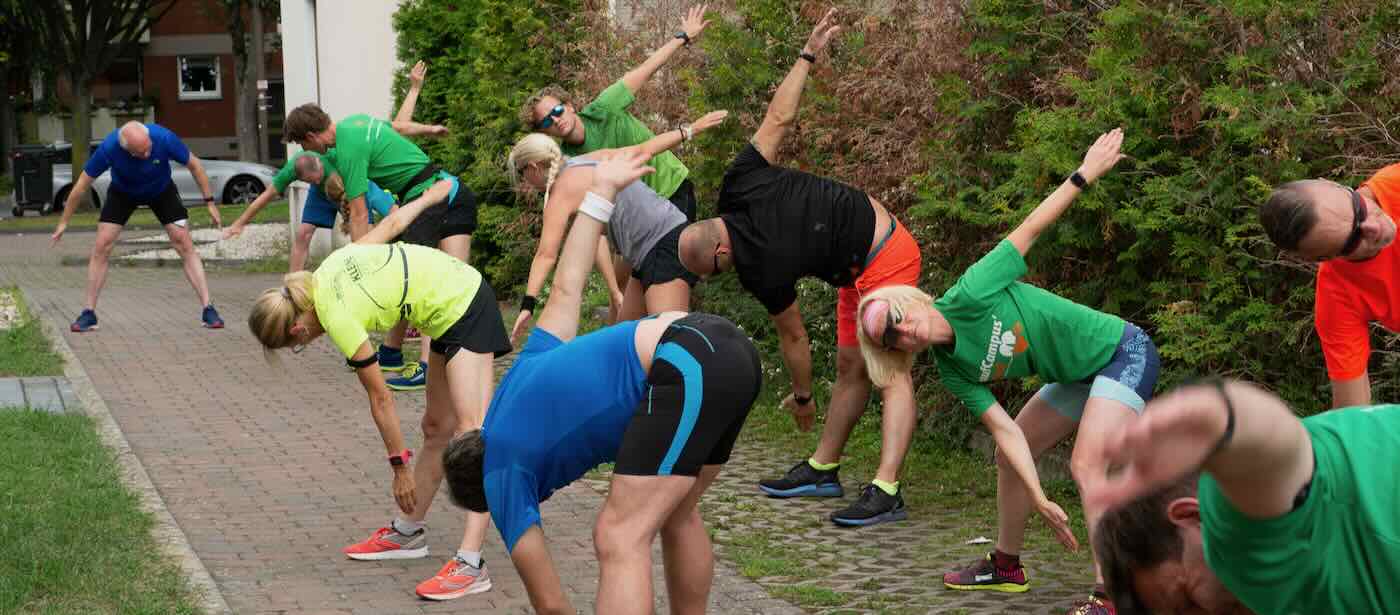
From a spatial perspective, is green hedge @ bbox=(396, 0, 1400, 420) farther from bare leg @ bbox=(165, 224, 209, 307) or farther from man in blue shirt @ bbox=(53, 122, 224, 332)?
bare leg @ bbox=(165, 224, 209, 307)

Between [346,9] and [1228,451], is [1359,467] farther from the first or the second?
[346,9]

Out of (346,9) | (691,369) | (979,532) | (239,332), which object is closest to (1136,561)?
(691,369)

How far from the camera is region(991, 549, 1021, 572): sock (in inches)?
236

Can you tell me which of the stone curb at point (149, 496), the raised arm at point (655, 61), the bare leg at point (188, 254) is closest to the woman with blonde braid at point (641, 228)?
the raised arm at point (655, 61)

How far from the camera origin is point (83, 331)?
561 inches

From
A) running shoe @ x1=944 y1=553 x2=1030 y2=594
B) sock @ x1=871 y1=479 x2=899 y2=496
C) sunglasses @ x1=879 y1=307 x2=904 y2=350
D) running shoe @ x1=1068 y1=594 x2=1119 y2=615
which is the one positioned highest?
sunglasses @ x1=879 y1=307 x2=904 y2=350

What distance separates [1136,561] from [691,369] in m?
2.11

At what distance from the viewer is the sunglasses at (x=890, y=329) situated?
538cm

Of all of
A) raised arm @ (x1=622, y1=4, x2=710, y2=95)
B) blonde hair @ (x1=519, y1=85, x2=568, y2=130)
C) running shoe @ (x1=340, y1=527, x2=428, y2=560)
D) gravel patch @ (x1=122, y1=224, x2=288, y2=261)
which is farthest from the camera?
gravel patch @ (x1=122, y1=224, x2=288, y2=261)

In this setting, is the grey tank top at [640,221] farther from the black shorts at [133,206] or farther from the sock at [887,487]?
the black shorts at [133,206]

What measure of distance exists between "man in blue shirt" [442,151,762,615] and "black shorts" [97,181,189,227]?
10681 mm

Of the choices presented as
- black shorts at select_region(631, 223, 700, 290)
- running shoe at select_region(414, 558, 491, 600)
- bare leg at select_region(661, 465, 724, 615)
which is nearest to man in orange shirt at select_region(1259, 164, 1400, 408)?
bare leg at select_region(661, 465, 724, 615)

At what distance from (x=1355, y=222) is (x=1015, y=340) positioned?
137 cm

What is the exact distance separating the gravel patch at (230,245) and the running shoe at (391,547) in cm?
1632
